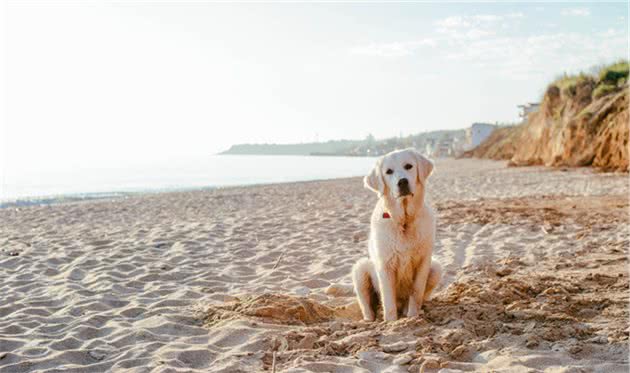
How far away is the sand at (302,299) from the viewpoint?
324cm

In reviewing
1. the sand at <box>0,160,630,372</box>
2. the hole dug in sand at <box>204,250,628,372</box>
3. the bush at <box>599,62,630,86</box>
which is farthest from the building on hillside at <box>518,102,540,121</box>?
the hole dug in sand at <box>204,250,628,372</box>

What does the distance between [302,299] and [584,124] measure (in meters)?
20.4

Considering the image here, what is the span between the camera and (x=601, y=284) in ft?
15.3

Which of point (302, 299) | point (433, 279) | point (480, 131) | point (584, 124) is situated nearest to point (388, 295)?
Answer: point (433, 279)

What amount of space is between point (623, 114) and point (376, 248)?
1685cm

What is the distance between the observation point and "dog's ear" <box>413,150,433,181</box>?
4.23m

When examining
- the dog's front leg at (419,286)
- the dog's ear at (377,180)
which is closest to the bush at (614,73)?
the dog's ear at (377,180)

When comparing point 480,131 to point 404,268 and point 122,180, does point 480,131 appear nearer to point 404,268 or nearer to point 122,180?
point 122,180

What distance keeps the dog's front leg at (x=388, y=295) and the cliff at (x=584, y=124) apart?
1524 cm

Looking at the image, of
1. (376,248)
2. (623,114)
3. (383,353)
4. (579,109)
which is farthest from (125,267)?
(579,109)

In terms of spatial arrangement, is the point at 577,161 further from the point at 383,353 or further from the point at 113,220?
the point at 383,353

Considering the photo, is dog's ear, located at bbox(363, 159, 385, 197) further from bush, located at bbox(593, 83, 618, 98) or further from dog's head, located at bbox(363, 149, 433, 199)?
bush, located at bbox(593, 83, 618, 98)

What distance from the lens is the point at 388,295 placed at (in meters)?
4.13

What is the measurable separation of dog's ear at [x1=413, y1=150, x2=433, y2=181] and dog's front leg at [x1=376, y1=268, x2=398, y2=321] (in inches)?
32.5
